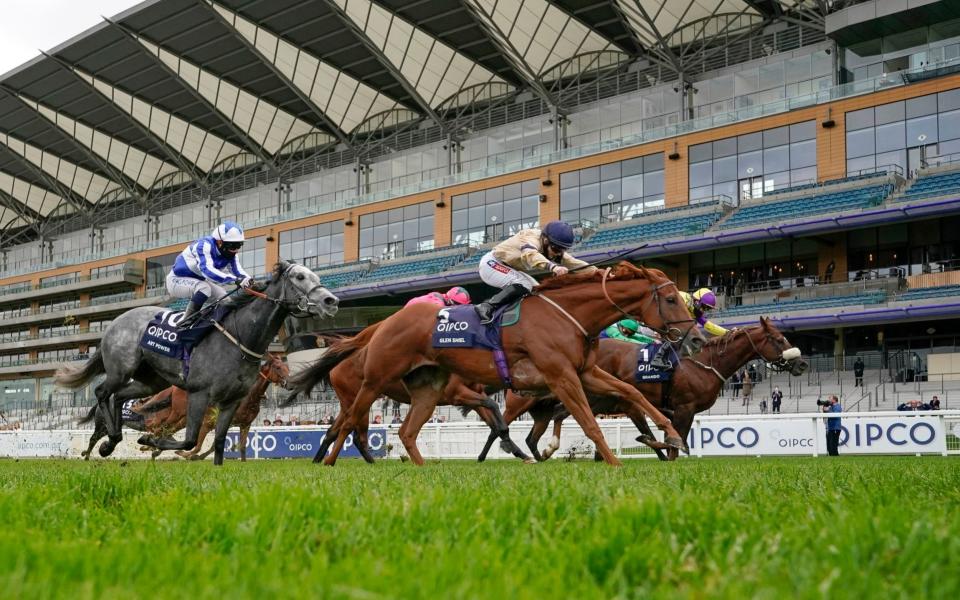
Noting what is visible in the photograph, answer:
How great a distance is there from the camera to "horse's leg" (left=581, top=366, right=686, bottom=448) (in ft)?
30.7

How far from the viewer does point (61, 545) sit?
272 centimetres

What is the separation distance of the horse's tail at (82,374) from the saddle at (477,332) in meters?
5.81

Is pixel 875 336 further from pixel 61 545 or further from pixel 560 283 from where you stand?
pixel 61 545

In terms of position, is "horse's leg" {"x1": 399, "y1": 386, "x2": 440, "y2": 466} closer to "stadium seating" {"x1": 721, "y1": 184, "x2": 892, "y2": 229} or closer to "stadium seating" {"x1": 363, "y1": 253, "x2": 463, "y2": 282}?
"stadium seating" {"x1": 721, "y1": 184, "x2": 892, "y2": 229}

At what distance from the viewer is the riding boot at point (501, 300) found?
10.1 meters

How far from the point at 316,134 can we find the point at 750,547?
228ft

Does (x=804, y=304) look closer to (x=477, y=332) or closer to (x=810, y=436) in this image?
(x=810, y=436)

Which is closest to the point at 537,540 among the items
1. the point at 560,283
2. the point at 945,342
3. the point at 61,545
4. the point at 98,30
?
the point at 61,545

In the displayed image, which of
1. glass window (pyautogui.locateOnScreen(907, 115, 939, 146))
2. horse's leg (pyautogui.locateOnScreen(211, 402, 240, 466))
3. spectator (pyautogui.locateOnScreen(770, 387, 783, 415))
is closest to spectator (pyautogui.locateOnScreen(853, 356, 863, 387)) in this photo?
spectator (pyautogui.locateOnScreen(770, 387, 783, 415))

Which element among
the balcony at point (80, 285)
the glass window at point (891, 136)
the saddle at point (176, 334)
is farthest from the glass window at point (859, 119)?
the balcony at point (80, 285)

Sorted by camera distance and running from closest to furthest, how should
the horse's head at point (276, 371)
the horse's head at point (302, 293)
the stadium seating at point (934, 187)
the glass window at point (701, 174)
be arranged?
the horse's head at point (302, 293)
the horse's head at point (276, 371)
the stadium seating at point (934, 187)
the glass window at point (701, 174)

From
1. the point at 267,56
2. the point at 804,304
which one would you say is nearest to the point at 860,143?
the point at 804,304

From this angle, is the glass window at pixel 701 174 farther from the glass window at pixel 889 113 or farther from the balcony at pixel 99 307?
the balcony at pixel 99 307

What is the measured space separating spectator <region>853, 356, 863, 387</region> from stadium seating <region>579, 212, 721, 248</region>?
10.1 m
